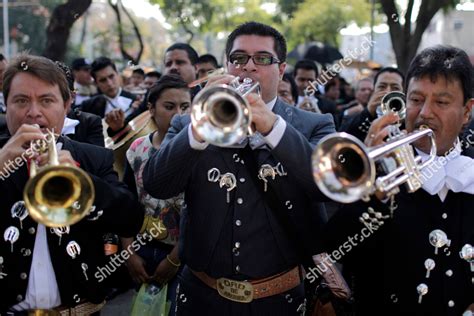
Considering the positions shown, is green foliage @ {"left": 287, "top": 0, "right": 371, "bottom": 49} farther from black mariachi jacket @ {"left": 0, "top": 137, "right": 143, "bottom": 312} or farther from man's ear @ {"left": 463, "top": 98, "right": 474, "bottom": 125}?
black mariachi jacket @ {"left": 0, "top": 137, "right": 143, "bottom": 312}

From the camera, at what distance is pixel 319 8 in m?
36.5

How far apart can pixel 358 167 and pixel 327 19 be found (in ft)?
122

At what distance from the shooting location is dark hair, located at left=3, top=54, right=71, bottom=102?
2.95 metres

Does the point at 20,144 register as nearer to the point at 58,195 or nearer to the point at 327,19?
the point at 58,195

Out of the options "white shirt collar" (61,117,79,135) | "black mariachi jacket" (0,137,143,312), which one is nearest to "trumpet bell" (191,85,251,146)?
"black mariachi jacket" (0,137,143,312)

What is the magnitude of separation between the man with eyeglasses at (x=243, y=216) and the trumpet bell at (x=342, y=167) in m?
0.49

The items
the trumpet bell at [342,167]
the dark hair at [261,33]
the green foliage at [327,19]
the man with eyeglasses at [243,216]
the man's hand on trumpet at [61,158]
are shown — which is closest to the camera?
the trumpet bell at [342,167]

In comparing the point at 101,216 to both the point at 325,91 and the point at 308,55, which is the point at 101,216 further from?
the point at 308,55

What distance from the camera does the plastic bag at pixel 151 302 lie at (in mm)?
3906

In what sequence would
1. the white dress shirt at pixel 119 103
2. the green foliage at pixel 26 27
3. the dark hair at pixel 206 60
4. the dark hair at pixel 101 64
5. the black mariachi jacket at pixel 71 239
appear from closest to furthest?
the black mariachi jacket at pixel 71 239 < the white dress shirt at pixel 119 103 < the dark hair at pixel 206 60 < the dark hair at pixel 101 64 < the green foliage at pixel 26 27

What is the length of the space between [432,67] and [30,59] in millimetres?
1937

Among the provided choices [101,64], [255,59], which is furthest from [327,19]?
[255,59]

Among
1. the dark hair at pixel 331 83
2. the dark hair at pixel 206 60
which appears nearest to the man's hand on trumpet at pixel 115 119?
the dark hair at pixel 206 60

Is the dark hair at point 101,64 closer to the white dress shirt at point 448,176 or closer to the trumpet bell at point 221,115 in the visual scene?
the trumpet bell at point 221,115
